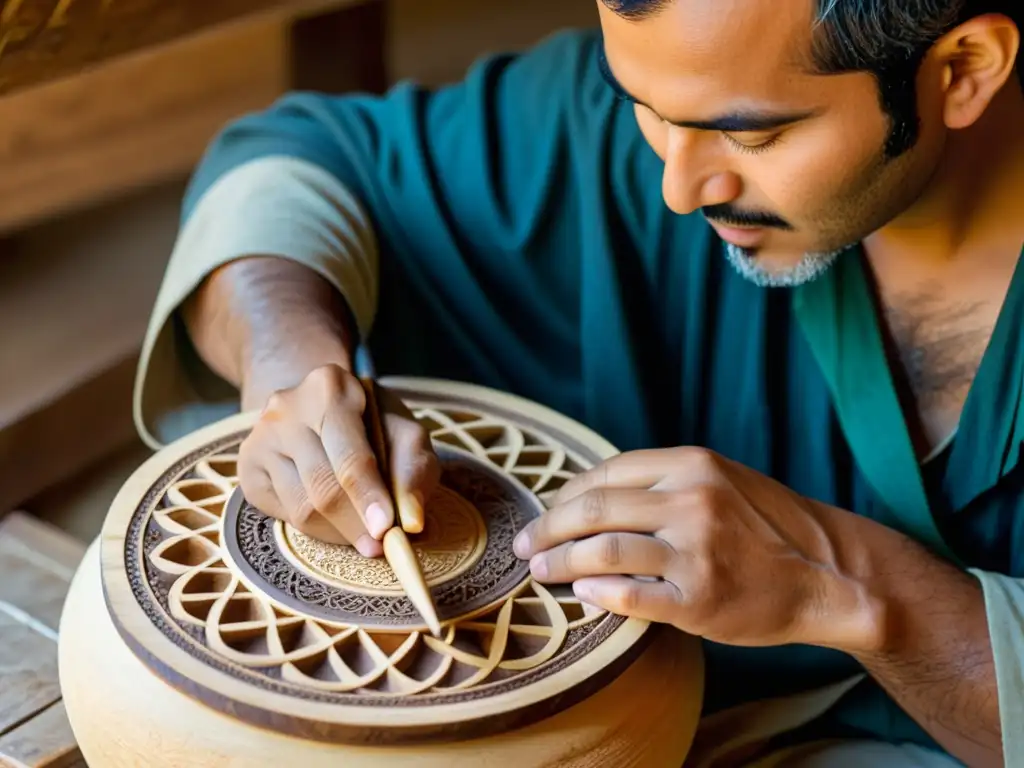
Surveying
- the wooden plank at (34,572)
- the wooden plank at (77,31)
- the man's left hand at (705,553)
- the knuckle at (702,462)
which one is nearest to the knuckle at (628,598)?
the man's left hand at (705,553)

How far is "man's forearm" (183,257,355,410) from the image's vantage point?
123 centimetres

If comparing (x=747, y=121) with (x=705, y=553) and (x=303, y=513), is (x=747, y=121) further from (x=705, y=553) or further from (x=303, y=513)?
(x=303, y=513)

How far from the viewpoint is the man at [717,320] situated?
3.29ft

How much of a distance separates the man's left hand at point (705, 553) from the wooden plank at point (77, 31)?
2.21ft

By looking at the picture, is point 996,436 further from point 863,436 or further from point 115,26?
point 115,26

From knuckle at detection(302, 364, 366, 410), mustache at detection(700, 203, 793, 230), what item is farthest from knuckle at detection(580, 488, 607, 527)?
mustache at detection(700, 203, 793, 230)

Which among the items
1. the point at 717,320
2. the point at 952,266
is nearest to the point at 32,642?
the point at 717,320

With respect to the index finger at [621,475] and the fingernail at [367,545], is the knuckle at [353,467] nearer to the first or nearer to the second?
the fingernail at [367,545]

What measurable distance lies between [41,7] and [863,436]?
93 cm

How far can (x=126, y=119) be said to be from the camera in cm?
251

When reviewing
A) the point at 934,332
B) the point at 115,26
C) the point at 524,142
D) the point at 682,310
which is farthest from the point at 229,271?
the point at 934,332

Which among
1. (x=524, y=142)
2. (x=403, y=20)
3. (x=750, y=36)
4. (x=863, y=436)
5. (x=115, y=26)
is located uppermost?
(x=750, y=36)

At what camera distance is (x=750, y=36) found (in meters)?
0.98

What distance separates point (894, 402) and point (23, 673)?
0.93 m
